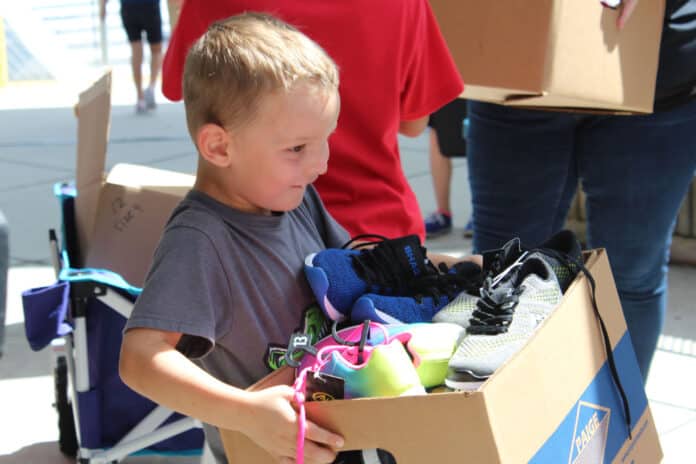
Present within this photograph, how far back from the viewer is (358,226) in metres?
2.07

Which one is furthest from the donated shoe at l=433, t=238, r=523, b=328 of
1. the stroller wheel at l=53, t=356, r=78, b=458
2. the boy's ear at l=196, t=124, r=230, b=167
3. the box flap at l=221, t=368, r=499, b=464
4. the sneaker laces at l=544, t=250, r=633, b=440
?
the stroller wheel at l=53, t=356, r=78, b=458

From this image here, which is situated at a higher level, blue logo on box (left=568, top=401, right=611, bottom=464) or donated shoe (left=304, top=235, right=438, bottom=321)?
donated shoe (left=304, top=235, right=438, bottom=321)

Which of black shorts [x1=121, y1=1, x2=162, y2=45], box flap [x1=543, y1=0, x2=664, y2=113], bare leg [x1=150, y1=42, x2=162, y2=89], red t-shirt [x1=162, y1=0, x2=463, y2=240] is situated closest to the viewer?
red t-shirt [x1=162, y1=0, x2=463, y2=240]

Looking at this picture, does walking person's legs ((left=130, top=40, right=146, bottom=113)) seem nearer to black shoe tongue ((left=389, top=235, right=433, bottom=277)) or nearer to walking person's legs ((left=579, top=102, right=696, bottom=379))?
walking person's legs ((left=579, top=102, right=696, bottom=379))

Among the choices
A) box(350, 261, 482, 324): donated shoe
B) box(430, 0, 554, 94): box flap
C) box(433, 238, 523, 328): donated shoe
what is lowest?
box(350, 261, 482, 324): donated shoe

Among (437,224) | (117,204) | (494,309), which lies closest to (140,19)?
(437,224)

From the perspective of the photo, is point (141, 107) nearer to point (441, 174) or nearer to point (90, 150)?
point (441, 174)

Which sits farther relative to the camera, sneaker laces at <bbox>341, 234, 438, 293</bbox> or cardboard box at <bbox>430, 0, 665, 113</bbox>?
cardboard box at <bbox>430, 0, 665, 113</bbox>

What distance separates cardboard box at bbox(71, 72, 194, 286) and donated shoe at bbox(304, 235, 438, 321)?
93cm

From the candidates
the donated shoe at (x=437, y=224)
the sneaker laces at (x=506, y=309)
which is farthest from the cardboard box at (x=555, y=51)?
the donated shoe at (x=437, y=224)

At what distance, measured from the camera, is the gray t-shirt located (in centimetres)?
150

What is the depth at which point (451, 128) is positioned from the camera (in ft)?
17.2

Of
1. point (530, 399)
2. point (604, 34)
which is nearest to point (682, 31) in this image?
point (604, 34)

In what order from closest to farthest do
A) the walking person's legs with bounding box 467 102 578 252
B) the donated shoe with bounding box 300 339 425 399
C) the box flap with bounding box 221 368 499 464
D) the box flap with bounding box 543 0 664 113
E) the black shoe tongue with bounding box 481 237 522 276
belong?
the box flap with bounding box 221 368 499 464, the donated shoe with bounding box 300 339 425 399, the black shoe tongue with bounding box 481 237 522 276, the box flap with bounding box 543 0 664 113, the walking person's legs with bounding box 467 102 578 252
